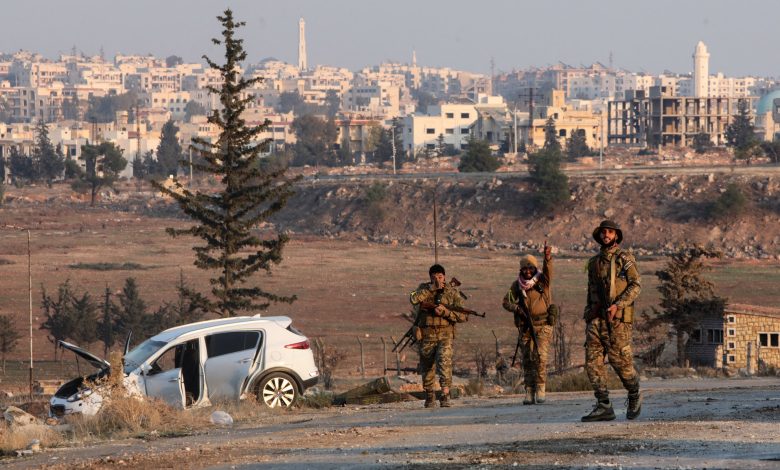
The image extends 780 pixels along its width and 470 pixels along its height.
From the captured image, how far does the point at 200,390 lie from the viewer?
711 inches

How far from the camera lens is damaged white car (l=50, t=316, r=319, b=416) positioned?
17891 mm

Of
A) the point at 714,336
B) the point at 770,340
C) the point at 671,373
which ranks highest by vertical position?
the point at 671,373

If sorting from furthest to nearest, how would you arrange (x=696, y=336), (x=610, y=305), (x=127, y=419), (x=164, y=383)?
(x=696, y=336)
(x=164, y=383)
(x=127, y=419)
(x=610, y=305)

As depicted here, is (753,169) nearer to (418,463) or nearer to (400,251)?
(400,251)

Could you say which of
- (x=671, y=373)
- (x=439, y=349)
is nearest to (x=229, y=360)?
(x=439, y=349)

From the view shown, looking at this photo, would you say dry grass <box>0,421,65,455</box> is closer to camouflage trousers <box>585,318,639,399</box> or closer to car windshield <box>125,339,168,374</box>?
car windshield <box>125,339,168,374</box>

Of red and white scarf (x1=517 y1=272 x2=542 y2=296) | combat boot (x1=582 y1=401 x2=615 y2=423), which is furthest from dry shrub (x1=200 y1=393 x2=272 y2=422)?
combat boot (x1=582 y1=401 x2=615 y2=423)

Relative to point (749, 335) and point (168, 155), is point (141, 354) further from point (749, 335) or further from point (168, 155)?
point (168, 155)

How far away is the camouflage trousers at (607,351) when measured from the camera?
13.4 metres

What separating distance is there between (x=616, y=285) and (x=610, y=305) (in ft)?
0.67

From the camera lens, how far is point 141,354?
18266 millimetres

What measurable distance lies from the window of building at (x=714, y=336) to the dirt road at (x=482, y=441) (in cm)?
1824

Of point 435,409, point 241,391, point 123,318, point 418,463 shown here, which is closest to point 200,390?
point 241,391

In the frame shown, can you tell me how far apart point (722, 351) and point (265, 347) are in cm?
1924
